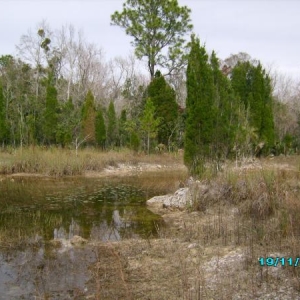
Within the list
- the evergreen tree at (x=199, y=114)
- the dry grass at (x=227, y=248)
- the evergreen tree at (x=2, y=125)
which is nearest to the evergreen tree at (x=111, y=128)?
the evergreen tree at (x=2, y=125)

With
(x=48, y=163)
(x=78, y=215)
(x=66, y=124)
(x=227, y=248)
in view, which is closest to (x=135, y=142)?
(x=66, y=124)

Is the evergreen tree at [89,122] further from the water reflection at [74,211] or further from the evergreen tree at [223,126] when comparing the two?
the evergreen tree at [223,126]

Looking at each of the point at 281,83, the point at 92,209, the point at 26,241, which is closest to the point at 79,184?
the point at 92,209

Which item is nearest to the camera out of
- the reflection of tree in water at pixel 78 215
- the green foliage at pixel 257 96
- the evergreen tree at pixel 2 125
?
the reflection of tree in water at pixel 78 215

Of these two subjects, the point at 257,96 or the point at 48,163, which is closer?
the point at 48,163

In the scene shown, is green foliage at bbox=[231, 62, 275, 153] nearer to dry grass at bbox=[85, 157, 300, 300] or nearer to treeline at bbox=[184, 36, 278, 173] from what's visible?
treeline at bbox=[184, 36, 278, 173]

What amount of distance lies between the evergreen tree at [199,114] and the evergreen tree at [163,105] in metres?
14.4

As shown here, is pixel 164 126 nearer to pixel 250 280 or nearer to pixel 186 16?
pixel 186 16

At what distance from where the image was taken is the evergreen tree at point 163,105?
28.3 metres

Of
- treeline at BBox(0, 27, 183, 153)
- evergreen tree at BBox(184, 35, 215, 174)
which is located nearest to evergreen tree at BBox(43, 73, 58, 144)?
treeline at BBox(0, 27, 183, 153)

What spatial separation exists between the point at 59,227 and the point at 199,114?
6.56 meters

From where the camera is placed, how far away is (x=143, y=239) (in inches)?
301

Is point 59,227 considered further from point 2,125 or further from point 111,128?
point 111,128

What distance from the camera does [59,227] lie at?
28.9ft
